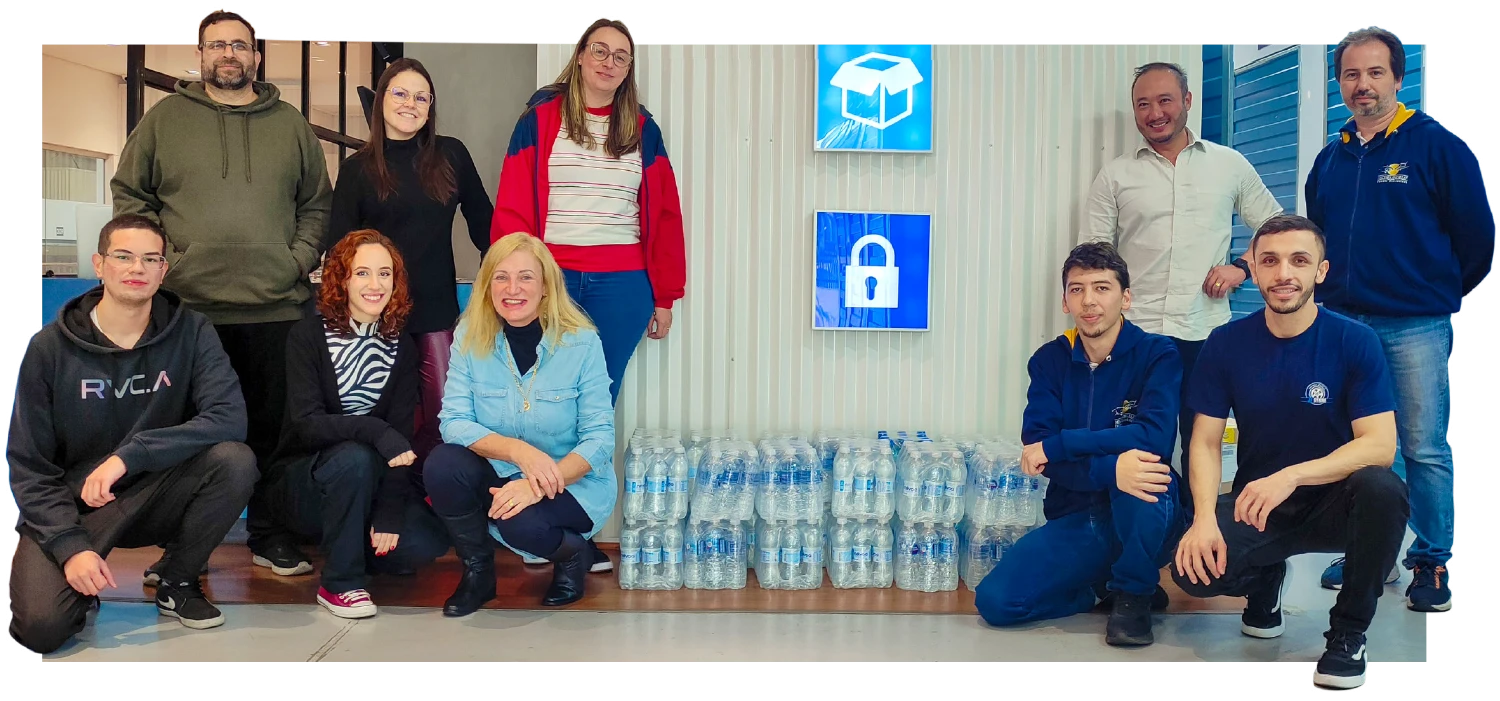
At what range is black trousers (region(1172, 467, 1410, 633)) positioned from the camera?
2.93 m

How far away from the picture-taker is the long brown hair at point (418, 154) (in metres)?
3.56

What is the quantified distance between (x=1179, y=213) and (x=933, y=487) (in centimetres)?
120

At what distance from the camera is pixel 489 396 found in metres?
3.40

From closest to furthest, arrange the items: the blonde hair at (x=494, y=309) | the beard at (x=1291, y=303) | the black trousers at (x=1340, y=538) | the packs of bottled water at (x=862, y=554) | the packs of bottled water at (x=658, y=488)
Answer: the black trousers at (x=1340, y=538), the beard at (x=1291, y=303), the blonde hair at (x=494, y=309), the packs of bottled water at (x=658, y=488), the packs of bottled water at (x=862, y=554)

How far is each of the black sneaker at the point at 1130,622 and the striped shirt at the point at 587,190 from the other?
192 cm

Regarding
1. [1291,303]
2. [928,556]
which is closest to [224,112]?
[928,556]

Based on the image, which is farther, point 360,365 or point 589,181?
point 589,181

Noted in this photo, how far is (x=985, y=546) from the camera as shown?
12.1 feet

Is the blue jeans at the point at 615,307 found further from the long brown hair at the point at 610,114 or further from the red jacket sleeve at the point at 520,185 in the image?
the long brown hair at the point at 610,114

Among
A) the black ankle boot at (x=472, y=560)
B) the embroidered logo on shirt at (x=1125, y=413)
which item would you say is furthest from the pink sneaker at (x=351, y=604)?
the embroidered logo on shirt at (x=1125, y=413)

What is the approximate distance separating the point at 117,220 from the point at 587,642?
1.76 metres

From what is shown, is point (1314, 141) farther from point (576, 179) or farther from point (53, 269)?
point (53, 269)

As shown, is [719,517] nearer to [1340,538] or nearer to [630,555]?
[630,555]

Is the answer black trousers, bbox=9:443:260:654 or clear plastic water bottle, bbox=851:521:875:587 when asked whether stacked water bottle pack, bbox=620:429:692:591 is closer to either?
clear plastic water bottle, bbox=851:521:875:587
